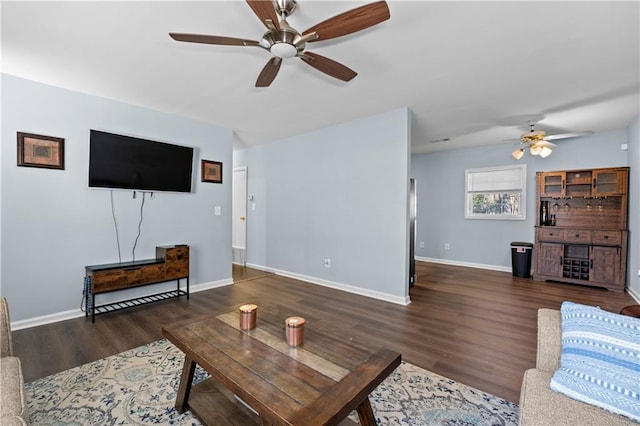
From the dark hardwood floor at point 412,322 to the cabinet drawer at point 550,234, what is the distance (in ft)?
2.58

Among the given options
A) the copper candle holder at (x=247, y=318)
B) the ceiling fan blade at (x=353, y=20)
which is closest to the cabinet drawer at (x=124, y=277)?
the copper candle holder at (x=247, y=318)

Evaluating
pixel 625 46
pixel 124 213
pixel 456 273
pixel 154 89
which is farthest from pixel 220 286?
pixel 625 46

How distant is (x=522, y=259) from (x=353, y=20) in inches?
207

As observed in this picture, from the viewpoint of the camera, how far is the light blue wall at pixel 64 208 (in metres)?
2.82

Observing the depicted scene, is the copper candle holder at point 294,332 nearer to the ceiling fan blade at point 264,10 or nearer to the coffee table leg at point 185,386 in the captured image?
the coffee table leg at point 185,386

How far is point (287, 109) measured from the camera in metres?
3.72

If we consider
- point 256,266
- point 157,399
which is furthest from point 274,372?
point 256,266

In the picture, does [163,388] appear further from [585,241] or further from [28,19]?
[585,241]

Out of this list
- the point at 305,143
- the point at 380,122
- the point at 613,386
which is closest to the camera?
the point at 613,386

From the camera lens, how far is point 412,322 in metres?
3.09

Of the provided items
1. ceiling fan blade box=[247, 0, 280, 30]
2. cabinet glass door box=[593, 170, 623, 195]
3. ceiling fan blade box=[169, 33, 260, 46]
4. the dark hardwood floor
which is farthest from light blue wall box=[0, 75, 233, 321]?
cabinet glass door box=[593, 170, 623, 195]

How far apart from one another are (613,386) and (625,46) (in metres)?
2.64

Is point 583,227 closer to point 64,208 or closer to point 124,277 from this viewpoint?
point 124,277

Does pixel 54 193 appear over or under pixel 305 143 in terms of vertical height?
under
